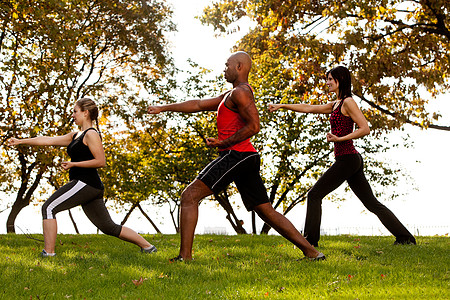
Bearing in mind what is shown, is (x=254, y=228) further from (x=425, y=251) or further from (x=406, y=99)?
(x=425, y=251)

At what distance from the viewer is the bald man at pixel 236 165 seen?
5445 mm

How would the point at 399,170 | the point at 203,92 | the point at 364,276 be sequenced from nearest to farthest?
1. the point at 364,276
2. the point at 203,92
3. the point at 399,170

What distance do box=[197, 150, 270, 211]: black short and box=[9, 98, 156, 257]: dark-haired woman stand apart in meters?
1.78

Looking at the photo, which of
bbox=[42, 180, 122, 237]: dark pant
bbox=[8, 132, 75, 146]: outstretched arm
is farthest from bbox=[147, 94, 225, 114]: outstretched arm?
bbox=[8, 132, 75, 146]: outstretched arm

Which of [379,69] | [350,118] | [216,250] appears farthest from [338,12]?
[216,250]

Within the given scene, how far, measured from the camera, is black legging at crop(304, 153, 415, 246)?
696 cm

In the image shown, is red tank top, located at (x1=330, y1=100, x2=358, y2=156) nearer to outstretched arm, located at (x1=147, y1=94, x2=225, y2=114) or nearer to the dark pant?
outstretched arm, located at (x1=147, y1=94, x2=225, y2=114)

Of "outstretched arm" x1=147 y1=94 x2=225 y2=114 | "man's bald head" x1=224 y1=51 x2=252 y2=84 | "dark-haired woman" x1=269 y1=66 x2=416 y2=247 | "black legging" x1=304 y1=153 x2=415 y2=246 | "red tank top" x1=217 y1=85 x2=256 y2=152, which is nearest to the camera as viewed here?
"red tank top" x1=217 y1=85 x2=256 y2=152

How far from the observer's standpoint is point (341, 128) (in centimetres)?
686

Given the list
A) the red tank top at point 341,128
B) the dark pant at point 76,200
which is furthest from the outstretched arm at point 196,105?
the red tank top at point 341,128

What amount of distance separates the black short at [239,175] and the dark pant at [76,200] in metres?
1.86

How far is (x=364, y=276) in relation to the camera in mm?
5004

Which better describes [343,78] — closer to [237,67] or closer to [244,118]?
[237,67]

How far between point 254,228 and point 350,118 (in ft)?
54.2
